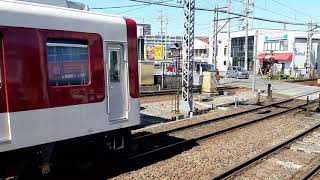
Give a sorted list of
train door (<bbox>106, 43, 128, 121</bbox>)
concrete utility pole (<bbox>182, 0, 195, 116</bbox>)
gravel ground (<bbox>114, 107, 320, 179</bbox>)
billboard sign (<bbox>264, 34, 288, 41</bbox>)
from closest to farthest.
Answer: train door (<bbox>106, 43, 128, 121</bbox>)
gravel ground (<bbox>114, 107, 320, 179</bbox>)
concrete utility pole (<bbox>182, 0, 195, 116</bbox>)
billboard sign (<bbox>264, 34, 288, 41</bbox>)

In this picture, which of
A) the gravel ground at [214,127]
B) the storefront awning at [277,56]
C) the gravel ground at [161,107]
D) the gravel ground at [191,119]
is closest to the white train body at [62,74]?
the gravel ground at [214,127]

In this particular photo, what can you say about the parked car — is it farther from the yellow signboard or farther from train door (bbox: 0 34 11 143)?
train door (bbox: 0 34 11 143)

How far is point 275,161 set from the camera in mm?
10102

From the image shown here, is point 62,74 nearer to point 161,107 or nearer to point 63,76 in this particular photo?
point 63,76

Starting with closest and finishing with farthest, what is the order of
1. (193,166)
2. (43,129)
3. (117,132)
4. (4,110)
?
(4,110) < (43,129) < (117,132) < (193,166)

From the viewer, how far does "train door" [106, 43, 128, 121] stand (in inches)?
328

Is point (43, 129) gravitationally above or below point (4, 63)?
below

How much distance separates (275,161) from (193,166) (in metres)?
2.44

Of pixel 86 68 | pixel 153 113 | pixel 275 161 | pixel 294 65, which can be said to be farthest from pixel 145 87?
pixel 294 65

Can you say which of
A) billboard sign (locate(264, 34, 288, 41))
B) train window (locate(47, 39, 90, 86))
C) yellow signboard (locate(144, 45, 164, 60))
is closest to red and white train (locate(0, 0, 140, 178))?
Answer: train window (locate(47, 39, 90, 86))

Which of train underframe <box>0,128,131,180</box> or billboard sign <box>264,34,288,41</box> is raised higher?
billboard sign <box>264,34,288,41</box>

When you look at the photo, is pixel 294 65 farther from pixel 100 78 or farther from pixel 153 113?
pixel 100 78

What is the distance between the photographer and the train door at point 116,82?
8.34m

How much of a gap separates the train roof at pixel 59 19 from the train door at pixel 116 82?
0.31 m
